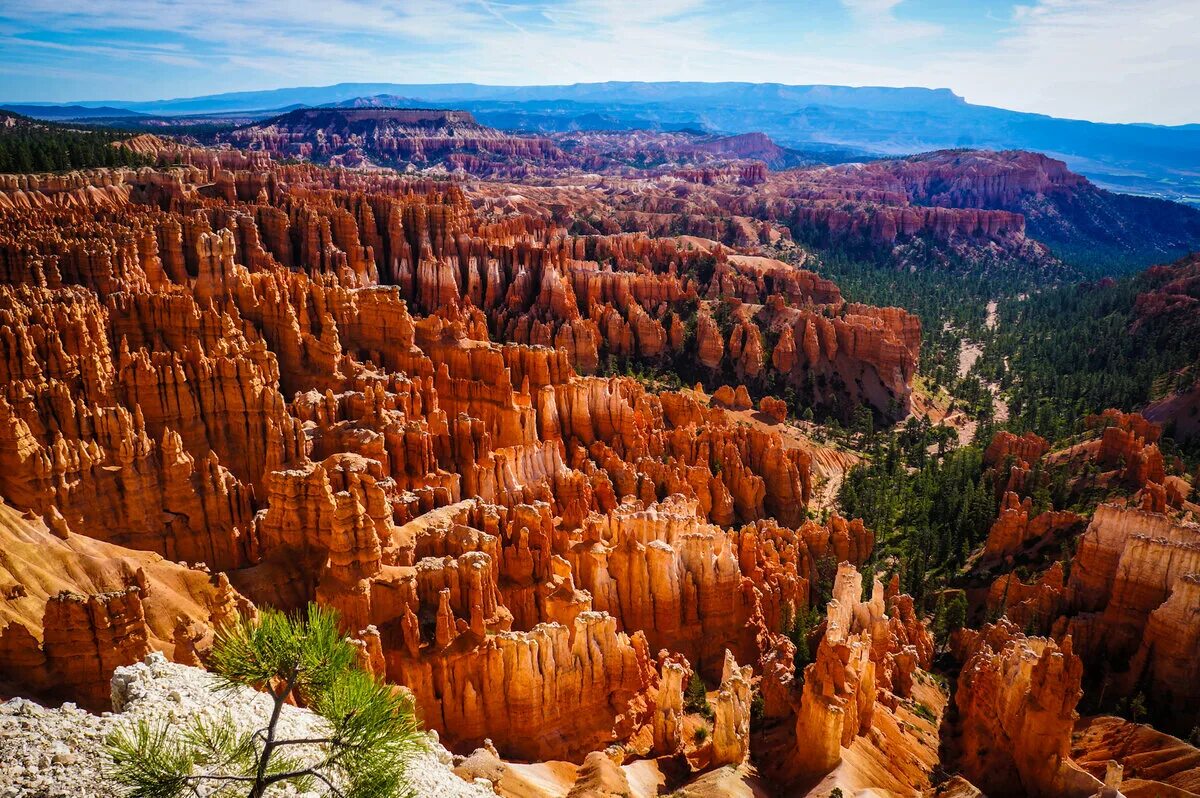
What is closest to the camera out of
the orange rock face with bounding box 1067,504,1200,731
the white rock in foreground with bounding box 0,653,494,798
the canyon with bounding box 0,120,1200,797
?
the white rock in foreground with bounding box 0,653,494,798

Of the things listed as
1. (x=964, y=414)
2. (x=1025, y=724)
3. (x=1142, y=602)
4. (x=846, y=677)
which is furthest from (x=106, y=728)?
(x=964, y=414)

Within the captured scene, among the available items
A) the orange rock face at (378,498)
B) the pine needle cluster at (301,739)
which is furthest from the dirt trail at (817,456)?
the pine needle cluster at (301,739)

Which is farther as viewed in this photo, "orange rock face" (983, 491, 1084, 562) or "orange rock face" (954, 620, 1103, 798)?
"orange rock face" (983, 491, 1084, 562)

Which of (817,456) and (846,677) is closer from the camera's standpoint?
(846,677)

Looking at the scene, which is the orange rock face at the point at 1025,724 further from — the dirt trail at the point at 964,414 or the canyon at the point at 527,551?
the dirt trail at the point at 964,414

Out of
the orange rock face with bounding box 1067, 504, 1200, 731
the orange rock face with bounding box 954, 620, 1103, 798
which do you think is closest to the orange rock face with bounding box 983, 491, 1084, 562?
the orange rock face with bounding box 1067, 504, 1200, 731

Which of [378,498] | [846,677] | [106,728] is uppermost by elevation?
[106,728]

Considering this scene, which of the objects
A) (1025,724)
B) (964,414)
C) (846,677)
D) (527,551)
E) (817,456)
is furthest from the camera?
(964,414)

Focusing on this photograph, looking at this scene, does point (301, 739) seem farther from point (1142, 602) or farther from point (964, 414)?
point (964, 414)

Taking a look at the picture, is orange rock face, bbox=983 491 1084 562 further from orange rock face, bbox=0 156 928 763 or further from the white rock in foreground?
the white rock in foreground
